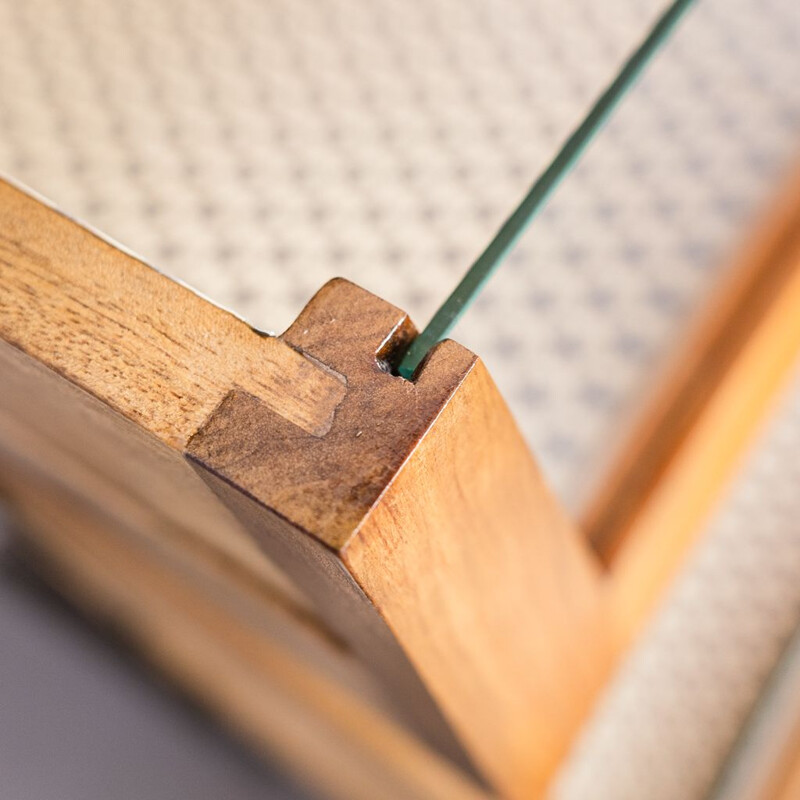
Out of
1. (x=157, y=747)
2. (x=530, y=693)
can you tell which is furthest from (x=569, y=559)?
(x=157, y=747)

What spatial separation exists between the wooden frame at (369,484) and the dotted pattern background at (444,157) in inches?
2.4

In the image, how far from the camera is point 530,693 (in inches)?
22.3

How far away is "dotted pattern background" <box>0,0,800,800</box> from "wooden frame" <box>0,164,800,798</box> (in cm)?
6

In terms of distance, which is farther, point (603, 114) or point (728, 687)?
point (728, 687)

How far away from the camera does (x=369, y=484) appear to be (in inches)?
10.2

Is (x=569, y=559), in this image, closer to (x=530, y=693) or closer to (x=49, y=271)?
(x=530, y=693)

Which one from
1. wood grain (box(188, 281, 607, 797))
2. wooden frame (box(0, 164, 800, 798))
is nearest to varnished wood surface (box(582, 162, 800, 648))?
wooden frame (box(0, 164, 800, 798))

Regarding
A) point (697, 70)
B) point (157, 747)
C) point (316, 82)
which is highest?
point (697, 70)

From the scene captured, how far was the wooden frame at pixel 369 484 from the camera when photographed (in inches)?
10.7

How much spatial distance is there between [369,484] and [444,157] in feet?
1.19

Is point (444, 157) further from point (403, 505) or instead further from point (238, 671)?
point (238, 671)

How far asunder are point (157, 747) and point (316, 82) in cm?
117

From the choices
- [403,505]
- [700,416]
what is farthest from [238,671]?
[403,505]

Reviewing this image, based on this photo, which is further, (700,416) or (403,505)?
(700,416)
